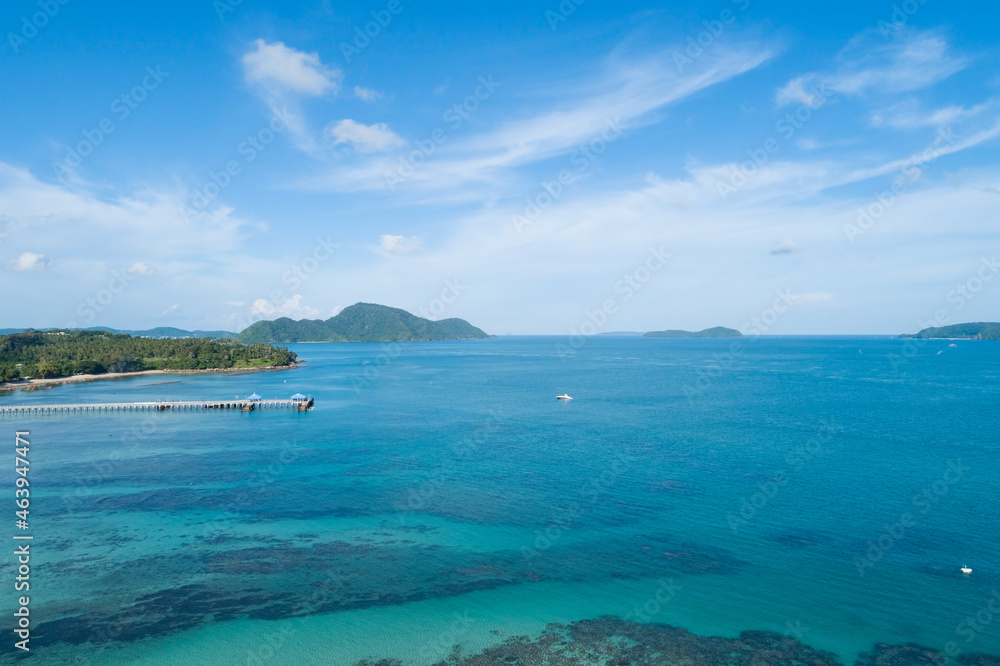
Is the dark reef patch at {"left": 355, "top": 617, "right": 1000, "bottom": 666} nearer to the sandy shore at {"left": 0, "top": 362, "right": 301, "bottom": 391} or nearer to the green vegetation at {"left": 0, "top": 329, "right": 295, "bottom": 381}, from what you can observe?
the sandy shore at {"left": 0, "top": 362, "right": 301, "bottom": 391}

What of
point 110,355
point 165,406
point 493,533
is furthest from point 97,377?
point 493,533

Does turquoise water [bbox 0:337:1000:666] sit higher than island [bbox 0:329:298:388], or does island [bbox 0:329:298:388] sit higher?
island [bbox 0:329:298:388]

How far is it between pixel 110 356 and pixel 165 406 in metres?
53.9

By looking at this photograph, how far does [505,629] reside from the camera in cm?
2030

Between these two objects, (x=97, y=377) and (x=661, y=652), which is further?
(x=97, y=377)

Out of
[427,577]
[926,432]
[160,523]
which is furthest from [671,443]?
[160,523]

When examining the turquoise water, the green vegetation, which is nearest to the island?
the green vegetation

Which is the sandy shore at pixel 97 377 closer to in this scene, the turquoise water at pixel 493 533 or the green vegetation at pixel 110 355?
the green vegetation at pixel 110 355

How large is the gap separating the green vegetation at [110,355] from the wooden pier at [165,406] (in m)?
34.0

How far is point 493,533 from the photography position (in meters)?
28.6

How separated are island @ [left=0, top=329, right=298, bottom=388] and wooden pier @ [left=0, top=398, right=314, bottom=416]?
1254 inches

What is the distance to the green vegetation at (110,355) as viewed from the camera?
10162cm

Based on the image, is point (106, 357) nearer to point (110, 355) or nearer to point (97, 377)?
point (110, 355)

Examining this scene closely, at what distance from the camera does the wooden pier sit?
65.6m
